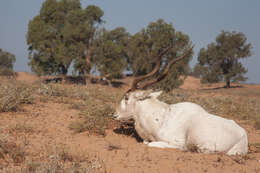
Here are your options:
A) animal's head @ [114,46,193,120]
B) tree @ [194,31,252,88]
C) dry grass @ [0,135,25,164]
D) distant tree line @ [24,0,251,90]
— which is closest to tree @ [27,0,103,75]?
distant tree line @ [24,0,251,90]

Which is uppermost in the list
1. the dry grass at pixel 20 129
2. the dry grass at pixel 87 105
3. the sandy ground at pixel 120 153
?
the dry grass at pixel 87 105

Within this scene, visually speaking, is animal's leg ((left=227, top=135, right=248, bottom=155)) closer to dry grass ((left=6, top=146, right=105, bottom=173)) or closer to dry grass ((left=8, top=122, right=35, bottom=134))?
dry grass ((left=6, top=146, right=105, bottom=173))

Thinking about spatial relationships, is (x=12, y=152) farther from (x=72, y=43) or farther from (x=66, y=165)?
(x=72, y=43)

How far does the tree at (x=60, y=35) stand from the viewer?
27047 millimetres

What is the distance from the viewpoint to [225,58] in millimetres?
36375

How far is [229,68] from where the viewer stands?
3662cm

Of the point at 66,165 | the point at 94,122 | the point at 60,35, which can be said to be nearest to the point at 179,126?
the point at 94,122

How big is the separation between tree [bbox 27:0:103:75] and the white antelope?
21.7 m

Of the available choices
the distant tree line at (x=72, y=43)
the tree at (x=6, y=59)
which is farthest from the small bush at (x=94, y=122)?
the tree at (x=6, y=59)

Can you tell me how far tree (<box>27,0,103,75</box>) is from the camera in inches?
1065

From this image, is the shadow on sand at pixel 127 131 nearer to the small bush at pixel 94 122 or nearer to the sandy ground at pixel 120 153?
the sandy ground at pixel 120 153

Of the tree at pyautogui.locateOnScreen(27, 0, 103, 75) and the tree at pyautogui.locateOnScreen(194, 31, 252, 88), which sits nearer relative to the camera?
the tree at pyautogui.locateOnScreen(27, 0, 103, 75)

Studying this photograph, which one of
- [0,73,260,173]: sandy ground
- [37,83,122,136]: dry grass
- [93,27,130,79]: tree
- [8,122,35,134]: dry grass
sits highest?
[93,27,130,79]: tree

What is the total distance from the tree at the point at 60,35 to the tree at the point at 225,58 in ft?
54.5
